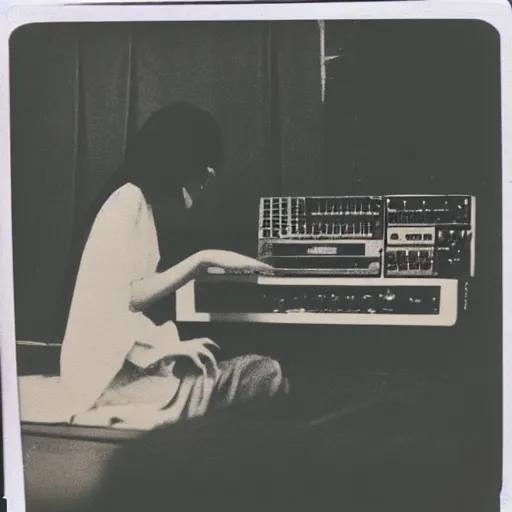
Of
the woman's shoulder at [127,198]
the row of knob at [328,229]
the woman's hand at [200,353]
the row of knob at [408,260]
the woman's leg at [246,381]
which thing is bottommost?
the woman's leg at [246,381]

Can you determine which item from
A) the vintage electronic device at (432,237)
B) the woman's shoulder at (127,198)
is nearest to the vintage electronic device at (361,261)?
the vintage electronic device at (432,237)

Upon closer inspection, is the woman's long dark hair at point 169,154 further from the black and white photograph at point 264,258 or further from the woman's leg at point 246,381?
the woman's leg at point 246,381

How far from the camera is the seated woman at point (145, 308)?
0.54 metres

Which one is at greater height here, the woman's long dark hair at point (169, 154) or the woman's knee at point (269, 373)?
the woman's long dark hair at point (169, 154)

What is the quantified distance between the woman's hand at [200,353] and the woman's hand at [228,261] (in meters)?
0.06

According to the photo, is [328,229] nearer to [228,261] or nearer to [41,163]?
[228,261]

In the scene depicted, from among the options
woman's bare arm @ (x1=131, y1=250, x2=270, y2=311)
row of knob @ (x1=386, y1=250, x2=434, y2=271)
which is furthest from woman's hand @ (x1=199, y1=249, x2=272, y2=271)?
row of knob @ (x1=386, y1=250, x2=434, y2=271)

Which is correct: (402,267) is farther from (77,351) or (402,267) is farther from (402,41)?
(77,351)

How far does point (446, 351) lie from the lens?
1.77 ft

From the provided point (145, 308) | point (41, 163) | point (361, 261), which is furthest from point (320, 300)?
point (41, 163)

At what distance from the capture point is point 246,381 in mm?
551

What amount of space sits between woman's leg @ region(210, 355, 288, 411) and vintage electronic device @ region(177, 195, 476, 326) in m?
0.04

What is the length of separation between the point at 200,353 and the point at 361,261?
16cm

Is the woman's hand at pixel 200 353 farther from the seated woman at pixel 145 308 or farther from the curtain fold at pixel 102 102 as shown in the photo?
the curtain fold at pixel 102 102
